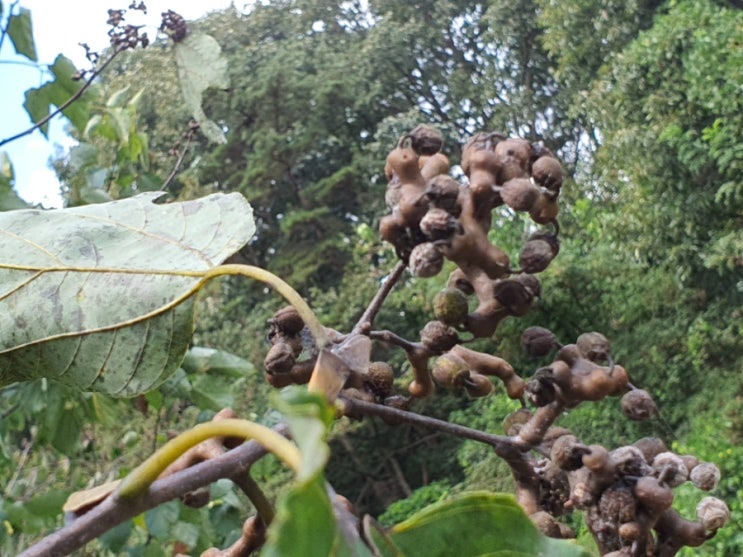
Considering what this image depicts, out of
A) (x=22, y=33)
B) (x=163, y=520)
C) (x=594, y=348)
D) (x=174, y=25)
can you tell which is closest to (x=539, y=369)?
(x=594, y=348)

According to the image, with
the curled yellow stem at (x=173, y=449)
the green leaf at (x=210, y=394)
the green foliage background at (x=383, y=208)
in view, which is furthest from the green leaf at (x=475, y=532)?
the green leaf at (x=210, y=394)

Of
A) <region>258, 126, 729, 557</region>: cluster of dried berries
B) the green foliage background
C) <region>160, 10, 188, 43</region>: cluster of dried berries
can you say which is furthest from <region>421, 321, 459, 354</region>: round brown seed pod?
<region>160, 10, 188, 43</region>: cluster of dried berries

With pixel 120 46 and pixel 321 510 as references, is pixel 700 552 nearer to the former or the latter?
pixel 120 46

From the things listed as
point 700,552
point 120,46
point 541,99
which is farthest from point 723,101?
point 541,99

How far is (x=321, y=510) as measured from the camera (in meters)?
0.18

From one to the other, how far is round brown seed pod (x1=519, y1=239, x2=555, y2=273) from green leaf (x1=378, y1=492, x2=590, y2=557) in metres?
0.13

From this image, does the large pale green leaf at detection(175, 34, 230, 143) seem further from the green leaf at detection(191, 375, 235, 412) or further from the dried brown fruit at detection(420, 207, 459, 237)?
the dried brown fruit at detection(420, 207, 459, 237)

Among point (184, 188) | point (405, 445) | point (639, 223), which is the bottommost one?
point (405, 445)

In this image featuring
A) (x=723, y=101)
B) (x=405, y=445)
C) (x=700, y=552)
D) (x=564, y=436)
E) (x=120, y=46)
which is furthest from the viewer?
(x=405, y=445)

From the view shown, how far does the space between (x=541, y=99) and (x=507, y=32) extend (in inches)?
28.4

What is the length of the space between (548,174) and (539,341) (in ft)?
0.28

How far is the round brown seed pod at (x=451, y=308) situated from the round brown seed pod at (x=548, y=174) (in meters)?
0.06

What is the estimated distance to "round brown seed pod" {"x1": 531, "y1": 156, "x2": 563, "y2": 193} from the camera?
1.15 feet

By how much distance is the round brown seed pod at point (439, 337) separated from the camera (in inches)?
14.4
